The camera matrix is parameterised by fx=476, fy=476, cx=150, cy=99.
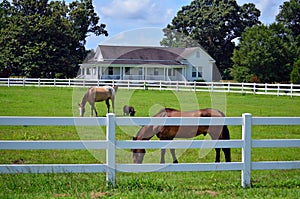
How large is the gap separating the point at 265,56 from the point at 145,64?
15.7 m

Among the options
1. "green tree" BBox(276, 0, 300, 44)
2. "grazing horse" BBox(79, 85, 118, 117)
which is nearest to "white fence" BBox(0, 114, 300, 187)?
"grazing horse" BBox(79, 85, 118, 117)

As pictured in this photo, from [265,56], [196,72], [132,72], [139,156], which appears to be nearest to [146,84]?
[132,72]

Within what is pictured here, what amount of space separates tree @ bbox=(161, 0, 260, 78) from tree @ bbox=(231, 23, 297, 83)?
13.7 metres

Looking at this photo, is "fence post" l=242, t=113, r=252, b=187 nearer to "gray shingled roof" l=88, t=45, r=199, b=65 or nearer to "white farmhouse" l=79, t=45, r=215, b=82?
"gray shingled roof" l=88, t=45, r=199, b=65

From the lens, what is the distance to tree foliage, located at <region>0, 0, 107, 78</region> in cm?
6000

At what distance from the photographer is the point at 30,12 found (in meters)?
66.2

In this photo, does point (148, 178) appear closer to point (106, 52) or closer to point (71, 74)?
point (106, 52)

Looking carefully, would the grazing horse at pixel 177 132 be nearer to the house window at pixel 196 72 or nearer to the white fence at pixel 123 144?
the white fence at pixel 123 144

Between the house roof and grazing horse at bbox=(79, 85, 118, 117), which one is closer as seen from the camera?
grazing horse at bbox=(79, 85, 118, 117)

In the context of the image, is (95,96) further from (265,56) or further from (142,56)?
(265,56)

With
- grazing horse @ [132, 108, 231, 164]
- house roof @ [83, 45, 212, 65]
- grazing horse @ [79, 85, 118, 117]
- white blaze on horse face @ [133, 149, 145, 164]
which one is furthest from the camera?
house roof @ [83, 45, 212, 65]

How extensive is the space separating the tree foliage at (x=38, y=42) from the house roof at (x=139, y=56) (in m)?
6.70

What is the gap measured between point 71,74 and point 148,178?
55.2 metres

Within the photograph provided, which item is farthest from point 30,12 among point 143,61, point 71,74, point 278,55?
point 278,55
